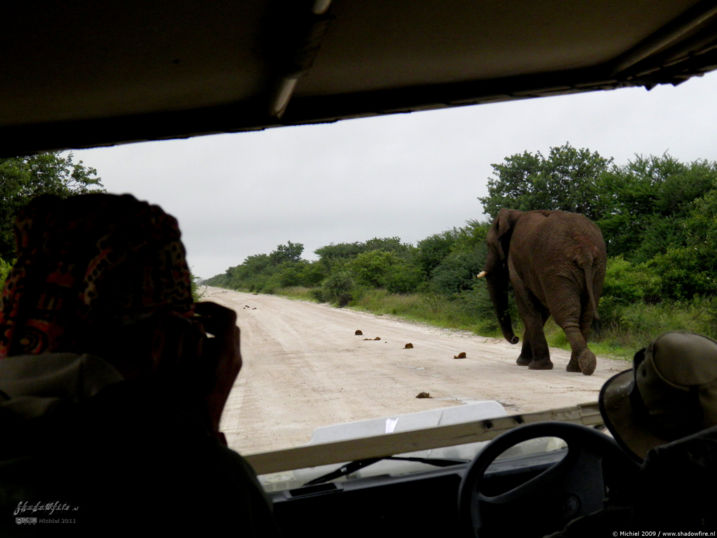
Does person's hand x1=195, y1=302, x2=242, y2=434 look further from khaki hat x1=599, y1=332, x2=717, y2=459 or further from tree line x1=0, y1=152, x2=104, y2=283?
tree line x1=0, y1=152, x2=104, y2=283

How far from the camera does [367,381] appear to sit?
9.07 meters

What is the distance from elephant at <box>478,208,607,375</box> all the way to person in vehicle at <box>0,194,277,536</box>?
889cm

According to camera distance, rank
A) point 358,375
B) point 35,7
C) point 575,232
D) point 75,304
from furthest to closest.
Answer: point 575,232 < point 358,375 < point 35,7 < point 75,304

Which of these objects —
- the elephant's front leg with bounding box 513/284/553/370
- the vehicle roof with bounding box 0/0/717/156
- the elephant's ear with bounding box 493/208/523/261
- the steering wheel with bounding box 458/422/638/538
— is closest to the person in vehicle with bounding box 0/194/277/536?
the vehicle roof with bounding box 0/0/717/156

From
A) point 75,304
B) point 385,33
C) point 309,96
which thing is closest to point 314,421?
point 309,96

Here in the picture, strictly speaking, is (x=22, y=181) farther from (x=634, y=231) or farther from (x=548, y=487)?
(x=634, y=231)

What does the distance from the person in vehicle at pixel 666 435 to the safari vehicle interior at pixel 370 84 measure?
235 millimetres

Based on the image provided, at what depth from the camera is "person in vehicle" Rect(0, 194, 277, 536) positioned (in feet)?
3.01

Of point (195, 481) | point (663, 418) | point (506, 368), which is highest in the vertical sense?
point (195, 481)

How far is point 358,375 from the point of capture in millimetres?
9695

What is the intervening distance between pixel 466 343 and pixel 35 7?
12.8 metres

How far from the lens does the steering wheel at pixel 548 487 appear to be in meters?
1.91

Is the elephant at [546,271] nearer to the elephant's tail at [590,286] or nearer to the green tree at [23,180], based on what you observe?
the elephant's tail at [590,286]

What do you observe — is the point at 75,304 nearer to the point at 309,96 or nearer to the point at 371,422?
the point at 309,96
